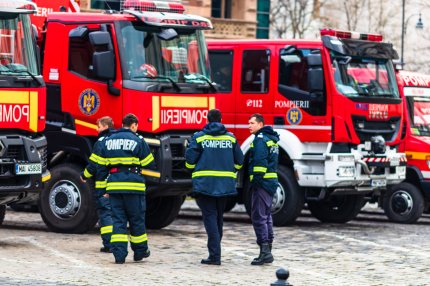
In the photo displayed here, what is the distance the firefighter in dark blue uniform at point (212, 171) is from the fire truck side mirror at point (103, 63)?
3182mm

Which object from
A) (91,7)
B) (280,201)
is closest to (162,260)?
Result: (280,201)

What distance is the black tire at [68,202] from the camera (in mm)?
18625

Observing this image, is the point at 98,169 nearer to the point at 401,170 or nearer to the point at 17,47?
the point at 17,47

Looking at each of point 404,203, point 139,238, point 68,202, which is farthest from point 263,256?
point 404,203

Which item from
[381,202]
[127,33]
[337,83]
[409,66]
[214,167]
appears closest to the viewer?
[214,167]

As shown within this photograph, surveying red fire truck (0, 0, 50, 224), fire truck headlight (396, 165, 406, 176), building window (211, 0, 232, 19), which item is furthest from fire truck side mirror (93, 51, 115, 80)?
building window (211, 0, 232, 19)

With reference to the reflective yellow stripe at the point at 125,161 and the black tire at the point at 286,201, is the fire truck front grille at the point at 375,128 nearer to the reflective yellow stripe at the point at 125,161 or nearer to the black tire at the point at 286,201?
the black tire at the point at 286,201

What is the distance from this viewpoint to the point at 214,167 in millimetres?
15562

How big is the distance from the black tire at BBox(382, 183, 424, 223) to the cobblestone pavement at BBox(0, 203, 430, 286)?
1033 millimetres

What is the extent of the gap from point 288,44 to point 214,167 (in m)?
6.30

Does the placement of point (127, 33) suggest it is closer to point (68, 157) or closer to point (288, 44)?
point (68, 157)

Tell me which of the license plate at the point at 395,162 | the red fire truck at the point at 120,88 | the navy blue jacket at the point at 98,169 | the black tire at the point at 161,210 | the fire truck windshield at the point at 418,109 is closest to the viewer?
the navy blue jacket at the point at 98,169

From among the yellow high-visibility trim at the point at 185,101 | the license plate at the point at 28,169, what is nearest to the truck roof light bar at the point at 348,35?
the yellow high-visibility trim at the point at 185,101

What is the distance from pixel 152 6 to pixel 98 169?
414 cm
